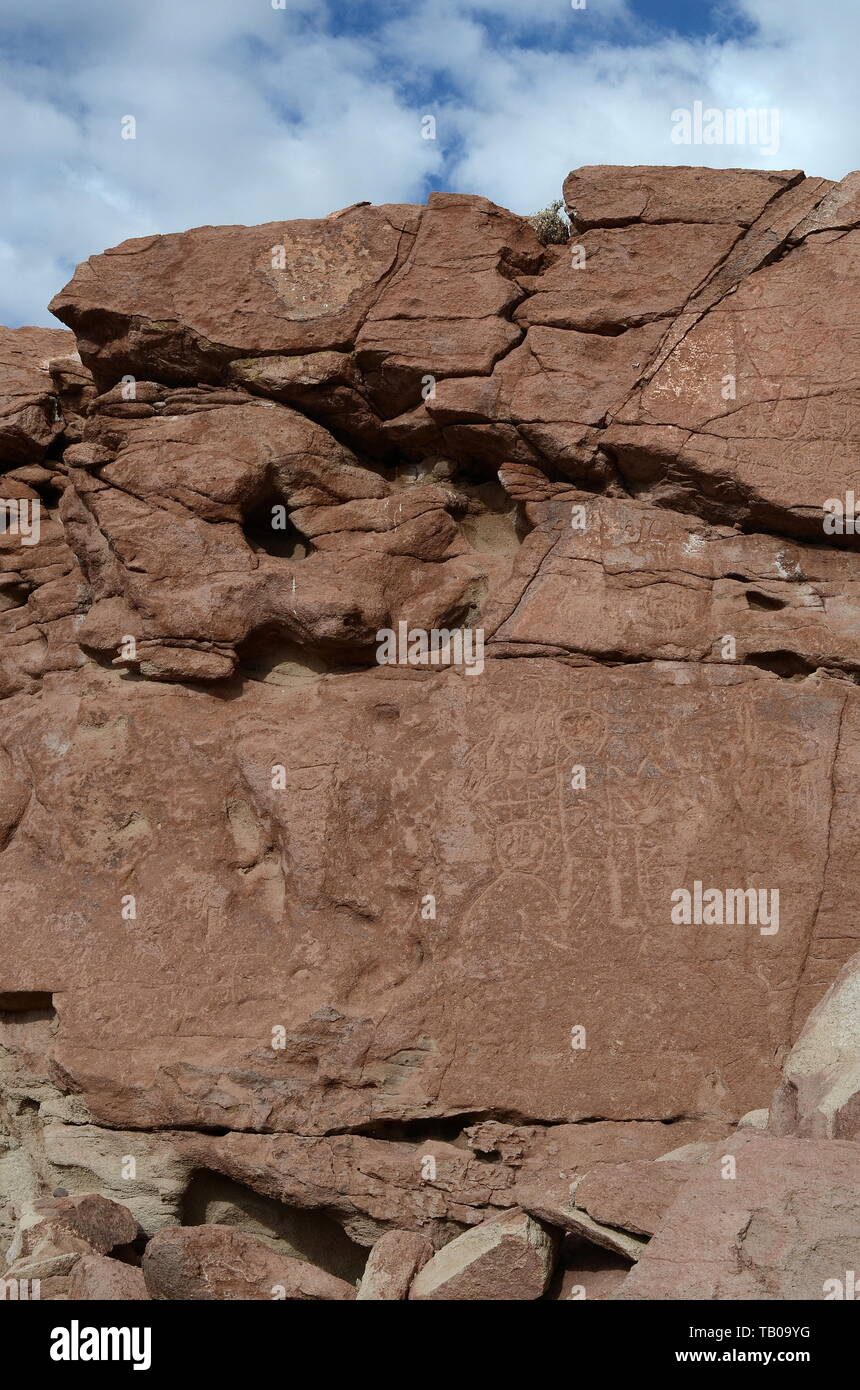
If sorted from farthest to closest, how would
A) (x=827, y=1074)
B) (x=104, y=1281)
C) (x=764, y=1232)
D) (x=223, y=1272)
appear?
(x=223, y=1272) → (x=104, y=1281) → (x=827, y=1074) → (x=764, y=1232)

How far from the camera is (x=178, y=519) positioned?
688 centimetres

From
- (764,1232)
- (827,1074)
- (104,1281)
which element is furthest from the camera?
(104,1281)

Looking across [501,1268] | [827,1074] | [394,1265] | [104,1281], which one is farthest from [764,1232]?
[104,1281]

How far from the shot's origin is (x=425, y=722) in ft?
21.6

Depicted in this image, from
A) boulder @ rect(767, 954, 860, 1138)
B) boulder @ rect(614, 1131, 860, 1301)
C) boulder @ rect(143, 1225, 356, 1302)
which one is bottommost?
boulder @ rect(143, 1225, 356, 1302)

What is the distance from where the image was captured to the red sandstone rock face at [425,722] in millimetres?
6000

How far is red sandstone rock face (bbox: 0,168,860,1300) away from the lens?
6000 millimetres

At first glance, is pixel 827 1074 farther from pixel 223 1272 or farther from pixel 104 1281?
pixel 104 1281

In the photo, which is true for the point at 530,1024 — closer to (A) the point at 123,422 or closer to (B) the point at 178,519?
(B) the point at 178,519

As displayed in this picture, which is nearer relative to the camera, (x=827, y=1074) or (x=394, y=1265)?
(x=827, y=1074)

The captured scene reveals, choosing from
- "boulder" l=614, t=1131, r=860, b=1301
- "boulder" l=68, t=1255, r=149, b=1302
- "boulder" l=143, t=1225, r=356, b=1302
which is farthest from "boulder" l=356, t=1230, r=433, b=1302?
"boulder" l=614, t=1131, r=860, b=1301

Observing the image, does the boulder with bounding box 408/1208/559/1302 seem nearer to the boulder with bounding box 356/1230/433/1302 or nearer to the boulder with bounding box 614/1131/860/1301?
the boulder with bounding box 356/1230/433/1302
